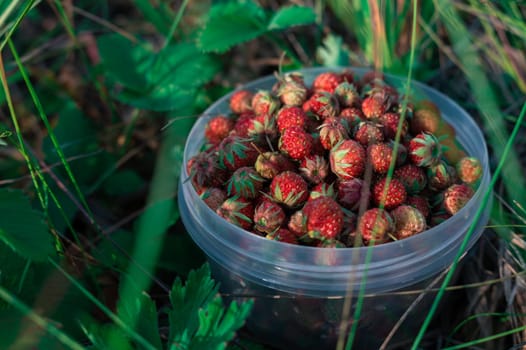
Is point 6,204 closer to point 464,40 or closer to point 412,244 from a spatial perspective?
point 412,244

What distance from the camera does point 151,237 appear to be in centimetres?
120

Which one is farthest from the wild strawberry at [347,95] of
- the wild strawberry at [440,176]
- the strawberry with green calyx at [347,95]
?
the wild strawberry at [440,176]

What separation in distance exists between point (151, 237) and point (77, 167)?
14.5 inches

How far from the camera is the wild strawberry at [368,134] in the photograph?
1.03 metres

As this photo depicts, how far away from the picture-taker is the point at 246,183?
99 cm

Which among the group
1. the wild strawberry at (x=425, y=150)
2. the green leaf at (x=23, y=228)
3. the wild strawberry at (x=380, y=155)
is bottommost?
the wild strawberry at (x=425, y=150)

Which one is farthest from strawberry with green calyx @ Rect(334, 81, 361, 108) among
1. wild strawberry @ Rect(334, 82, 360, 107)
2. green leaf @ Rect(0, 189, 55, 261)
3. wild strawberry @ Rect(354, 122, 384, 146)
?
green leaf @ Rect(0, 189, 55, 261)

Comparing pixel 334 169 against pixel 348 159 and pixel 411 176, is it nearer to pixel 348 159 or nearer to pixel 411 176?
pixel 348 159

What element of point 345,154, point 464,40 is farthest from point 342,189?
point 464,40

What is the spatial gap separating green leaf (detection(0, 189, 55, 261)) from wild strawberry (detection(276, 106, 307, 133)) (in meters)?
0.48

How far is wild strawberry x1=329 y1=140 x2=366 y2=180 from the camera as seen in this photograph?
97 cm

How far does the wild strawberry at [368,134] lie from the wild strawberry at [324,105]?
0.28 feet

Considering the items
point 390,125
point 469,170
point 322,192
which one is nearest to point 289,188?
point 322,192

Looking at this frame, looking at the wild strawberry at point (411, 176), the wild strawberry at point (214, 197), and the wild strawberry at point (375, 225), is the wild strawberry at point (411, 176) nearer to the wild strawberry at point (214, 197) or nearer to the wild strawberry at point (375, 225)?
the wild strawberry at point (375, 225)
